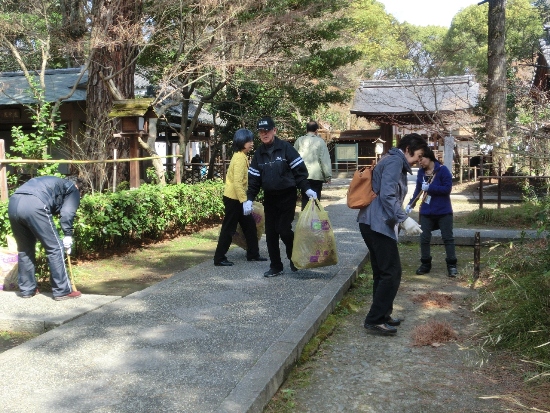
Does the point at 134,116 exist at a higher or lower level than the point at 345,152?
higher

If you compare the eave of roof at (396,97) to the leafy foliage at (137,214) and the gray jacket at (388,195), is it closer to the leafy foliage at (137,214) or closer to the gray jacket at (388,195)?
the leafy foliage at (137,214)

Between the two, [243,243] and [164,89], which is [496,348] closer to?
[243,243]

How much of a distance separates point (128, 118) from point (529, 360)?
24.6 feet

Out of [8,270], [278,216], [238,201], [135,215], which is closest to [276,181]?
[278,216]

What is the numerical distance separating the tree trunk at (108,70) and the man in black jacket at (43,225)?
4731 mm

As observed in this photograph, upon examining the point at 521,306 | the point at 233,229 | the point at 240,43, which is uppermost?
the point at 240,43

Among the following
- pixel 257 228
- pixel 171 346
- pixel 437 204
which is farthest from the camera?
pixel 257 228

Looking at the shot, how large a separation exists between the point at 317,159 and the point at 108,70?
18.0 ft

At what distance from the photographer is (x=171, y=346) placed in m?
4.16

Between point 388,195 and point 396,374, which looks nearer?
point 396,374

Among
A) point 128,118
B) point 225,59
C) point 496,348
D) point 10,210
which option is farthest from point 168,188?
point 496,348

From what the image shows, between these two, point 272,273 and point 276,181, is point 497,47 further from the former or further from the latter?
point 272,273

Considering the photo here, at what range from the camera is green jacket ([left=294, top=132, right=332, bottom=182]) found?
26.5ft

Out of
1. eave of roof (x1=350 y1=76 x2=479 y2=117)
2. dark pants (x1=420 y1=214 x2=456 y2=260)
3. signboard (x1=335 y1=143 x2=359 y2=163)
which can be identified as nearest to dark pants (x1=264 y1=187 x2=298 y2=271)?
dark pants (x1=420 y1=214 x2=456 y2=260)
